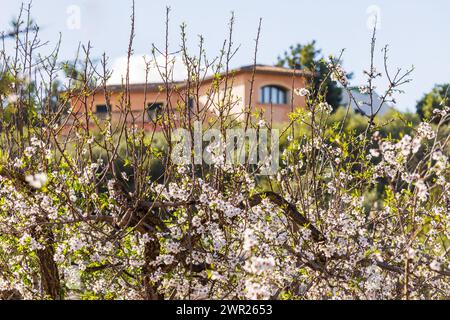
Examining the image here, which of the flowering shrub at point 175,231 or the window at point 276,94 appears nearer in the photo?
the flowering shrub at point 175,231

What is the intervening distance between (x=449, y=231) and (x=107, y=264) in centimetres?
288

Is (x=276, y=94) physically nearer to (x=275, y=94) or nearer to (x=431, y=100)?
(x=275, y=94)

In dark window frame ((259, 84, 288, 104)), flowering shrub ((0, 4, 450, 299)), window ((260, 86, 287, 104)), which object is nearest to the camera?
flowering shrub ((0, 4, 450, 299))

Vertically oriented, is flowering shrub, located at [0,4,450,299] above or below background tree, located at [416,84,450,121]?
below

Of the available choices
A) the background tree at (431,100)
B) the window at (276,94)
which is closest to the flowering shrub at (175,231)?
the window at (276,94)

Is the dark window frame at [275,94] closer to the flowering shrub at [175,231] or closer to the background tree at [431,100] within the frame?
the background tree at [431,100]

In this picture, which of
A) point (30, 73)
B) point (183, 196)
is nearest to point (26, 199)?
point (183, 196)

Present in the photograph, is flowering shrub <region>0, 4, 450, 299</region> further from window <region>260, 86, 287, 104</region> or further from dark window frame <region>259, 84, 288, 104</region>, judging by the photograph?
window <region>260, 86, 287, 104</region>

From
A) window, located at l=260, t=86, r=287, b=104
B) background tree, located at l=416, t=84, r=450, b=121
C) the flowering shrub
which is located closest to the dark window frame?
window, located at l=260, t=86, r=287, b=104

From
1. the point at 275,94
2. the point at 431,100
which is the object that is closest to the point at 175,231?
the point at 275,94

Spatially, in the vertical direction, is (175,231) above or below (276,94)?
below

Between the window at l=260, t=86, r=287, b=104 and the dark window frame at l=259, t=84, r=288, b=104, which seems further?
the window at l=260, t=86, r=287, b=104

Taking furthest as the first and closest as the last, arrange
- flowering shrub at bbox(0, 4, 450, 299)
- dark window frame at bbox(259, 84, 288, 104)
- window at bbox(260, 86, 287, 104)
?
window at bbox(260, 86, 287, 104), dark window frame at bbox(259, 84, 288, 104), flowering shrub at bbox(0, 4, 450, 299)
